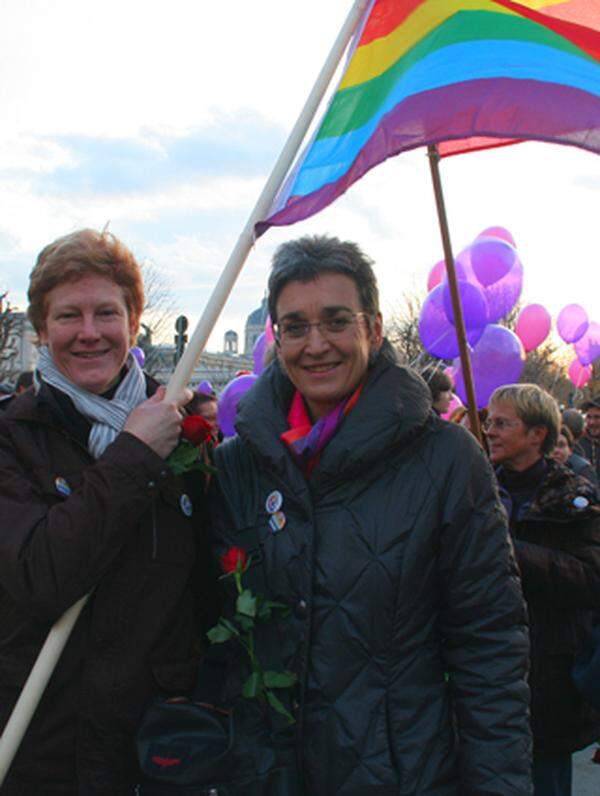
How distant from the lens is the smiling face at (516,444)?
3.30 metres

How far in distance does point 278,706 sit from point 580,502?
5.36 ft

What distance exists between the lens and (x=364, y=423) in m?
1.96

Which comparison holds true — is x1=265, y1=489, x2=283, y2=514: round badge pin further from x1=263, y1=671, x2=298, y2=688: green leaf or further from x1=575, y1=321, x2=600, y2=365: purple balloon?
x1=575, y1=321, x2=600, y2=365: purple balloon

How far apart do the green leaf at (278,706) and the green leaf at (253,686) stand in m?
0.03

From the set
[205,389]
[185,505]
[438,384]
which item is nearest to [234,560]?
[185,505]

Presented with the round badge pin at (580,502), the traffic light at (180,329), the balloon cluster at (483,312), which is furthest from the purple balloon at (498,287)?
the traffic light at (180,329)

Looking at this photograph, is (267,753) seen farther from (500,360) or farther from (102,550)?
(500,360)

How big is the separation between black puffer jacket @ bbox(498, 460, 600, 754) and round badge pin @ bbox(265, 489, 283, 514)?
1.27m

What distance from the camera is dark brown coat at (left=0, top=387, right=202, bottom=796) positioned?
179 cm

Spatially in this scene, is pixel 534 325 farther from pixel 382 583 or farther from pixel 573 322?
pixel 382 583

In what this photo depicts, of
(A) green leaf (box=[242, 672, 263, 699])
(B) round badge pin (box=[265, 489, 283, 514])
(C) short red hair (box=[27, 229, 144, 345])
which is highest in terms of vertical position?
(C) short red hair (box=[27, 229, 144, 345])

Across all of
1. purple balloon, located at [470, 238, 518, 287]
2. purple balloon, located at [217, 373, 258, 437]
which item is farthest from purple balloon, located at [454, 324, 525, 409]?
purple balloon, located at [217, 373, 258, 437]

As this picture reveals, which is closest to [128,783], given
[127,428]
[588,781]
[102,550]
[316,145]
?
[102,550]

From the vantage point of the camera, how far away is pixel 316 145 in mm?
2533
